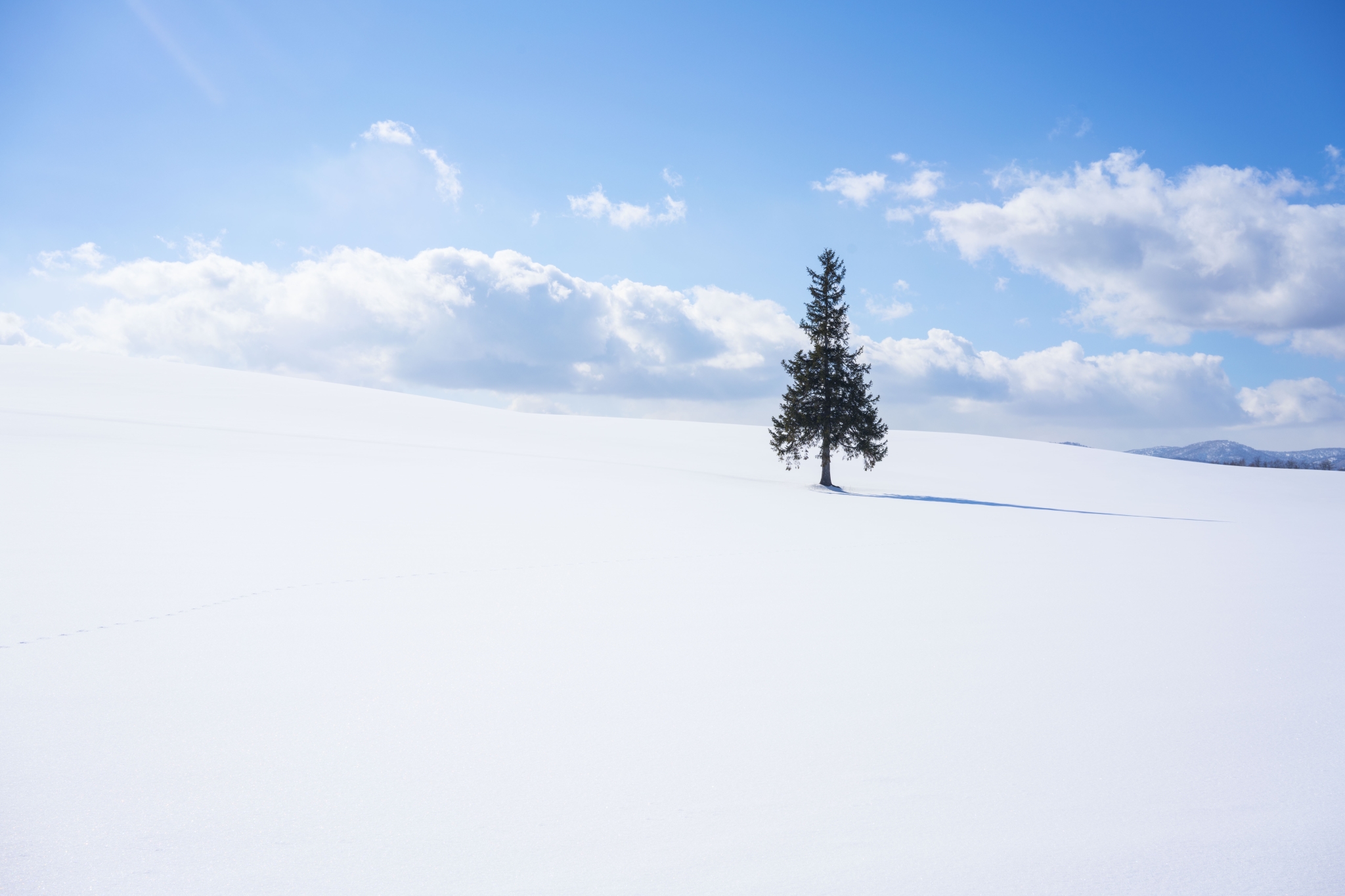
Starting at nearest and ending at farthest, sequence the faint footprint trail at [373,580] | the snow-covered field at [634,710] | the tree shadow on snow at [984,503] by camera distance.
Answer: the snow-covered field at [634,710], the faint footprint trail at [373,580], the tree shadow on snow at [984,503]

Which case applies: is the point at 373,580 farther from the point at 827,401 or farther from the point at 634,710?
the point at 827,401

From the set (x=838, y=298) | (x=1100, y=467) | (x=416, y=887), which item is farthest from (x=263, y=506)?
(x=1100, y=467)

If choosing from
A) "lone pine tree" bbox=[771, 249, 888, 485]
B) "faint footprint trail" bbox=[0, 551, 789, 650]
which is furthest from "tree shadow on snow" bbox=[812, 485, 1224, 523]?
"faint footprint trail" bbox=[0, 551, 789, 650]

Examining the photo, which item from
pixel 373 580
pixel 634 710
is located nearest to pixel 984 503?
pixel 373 580

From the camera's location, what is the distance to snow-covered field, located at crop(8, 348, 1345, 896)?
3.00 meters

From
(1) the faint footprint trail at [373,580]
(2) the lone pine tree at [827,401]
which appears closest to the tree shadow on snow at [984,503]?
(2) the lone pine tree at [827,401]

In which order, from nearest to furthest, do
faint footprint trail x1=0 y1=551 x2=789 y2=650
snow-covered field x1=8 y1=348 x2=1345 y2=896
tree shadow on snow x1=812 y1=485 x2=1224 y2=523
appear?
snow-covered field x1=8 y1=348 x2=1345 y2=896 → faint footprint trail x1=0 y1=551 x2=789 y2=650 → tree shadow on snow x1=812 y1=485 x2=1224 y2=523

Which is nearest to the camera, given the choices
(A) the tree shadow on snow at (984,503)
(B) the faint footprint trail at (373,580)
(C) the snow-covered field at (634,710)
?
(C) the snow-covered field at (634,710)

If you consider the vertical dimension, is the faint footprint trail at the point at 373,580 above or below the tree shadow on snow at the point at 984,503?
below

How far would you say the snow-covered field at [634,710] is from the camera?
3.00 metres

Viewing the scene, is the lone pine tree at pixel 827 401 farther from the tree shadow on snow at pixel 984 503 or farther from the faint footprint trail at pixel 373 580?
the faint footprint trail at pixel 373 580

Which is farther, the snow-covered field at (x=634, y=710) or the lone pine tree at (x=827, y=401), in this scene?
the lone pine tree at (x=827, y=401)

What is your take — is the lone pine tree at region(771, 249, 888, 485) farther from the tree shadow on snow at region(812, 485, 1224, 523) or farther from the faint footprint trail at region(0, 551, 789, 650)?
the faint footprint trail at region(0, 551, 789, 650)

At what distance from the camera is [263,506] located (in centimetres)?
1231
